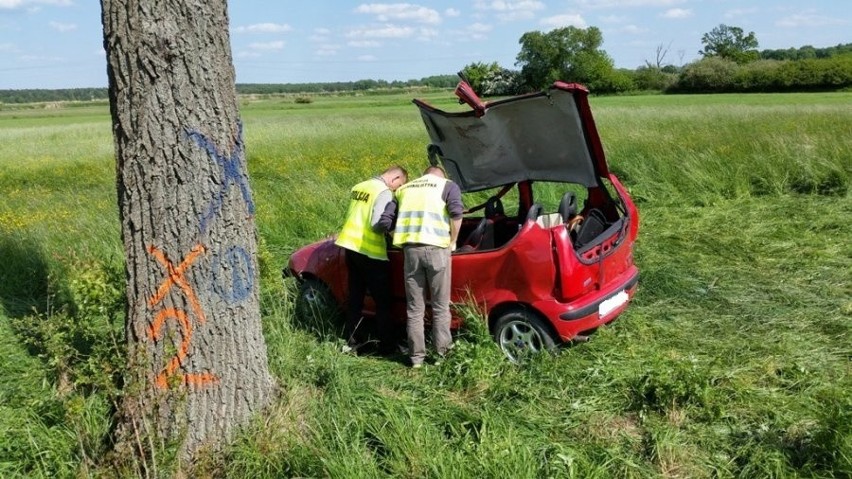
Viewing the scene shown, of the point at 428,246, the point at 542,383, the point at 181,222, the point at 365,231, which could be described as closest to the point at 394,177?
the point at 365,231

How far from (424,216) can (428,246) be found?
21 cm

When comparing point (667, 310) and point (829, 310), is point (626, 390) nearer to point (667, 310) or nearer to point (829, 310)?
point (667, 310)

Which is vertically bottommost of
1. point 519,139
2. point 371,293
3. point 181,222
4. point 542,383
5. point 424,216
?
point 542,383

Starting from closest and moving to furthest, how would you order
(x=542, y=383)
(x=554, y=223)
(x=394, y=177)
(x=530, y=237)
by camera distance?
(x=542, y=383), (x=530, y=237), (x=554, y=223), (x=394, y=177)

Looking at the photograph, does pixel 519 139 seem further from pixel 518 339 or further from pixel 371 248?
pixel 518 339

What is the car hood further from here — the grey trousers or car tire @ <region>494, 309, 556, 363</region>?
car tire @ <region>494, 309, 556, 363</region>

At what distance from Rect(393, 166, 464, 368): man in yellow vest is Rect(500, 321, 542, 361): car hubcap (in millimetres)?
398

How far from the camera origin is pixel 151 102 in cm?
333

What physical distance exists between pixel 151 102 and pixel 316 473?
1.99 meters

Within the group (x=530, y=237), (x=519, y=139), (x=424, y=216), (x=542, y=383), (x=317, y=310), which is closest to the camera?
(x=542, y=383)

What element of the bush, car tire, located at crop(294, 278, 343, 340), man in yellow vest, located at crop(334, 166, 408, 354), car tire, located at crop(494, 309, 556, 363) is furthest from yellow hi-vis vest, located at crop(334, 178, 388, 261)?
the bush

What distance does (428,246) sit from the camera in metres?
4.70

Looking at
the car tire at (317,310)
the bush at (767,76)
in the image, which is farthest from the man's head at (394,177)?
the bush at (767,76)

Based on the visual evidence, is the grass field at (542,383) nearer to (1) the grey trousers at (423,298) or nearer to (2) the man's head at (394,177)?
(1) the grey trousers at (423,298)
